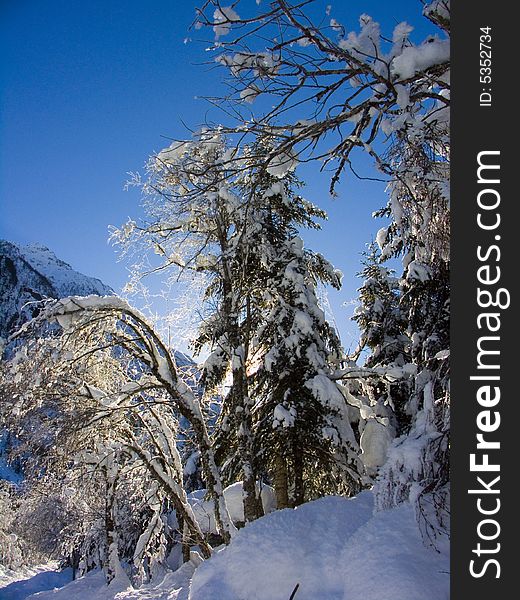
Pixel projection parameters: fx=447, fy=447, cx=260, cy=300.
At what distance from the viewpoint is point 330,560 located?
3752 mm

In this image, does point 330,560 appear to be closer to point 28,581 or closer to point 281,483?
point 281,483

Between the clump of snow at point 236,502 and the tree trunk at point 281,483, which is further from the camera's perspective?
the clump of snow at point 236,502

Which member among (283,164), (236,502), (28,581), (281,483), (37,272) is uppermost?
(37,272)

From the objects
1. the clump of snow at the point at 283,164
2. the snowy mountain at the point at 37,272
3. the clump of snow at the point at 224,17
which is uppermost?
the snowy mountain at the point at 37,272

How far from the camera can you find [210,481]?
7.87 meters

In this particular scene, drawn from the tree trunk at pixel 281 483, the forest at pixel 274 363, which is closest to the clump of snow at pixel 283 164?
the forest at pixel 274 363

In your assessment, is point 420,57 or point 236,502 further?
point 236,502

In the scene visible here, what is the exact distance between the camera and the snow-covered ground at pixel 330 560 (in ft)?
9.77

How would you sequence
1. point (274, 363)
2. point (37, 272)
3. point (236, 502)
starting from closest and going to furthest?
1. point (274, 363)
2. point (236, 502)
3. point (37, 272)

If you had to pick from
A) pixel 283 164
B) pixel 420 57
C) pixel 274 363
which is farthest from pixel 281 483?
pixel 420 57

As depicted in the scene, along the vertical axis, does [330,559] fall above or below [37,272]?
below

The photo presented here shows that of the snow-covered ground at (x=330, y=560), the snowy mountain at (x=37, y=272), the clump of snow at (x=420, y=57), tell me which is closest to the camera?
the clump of snow at (x=420, y=57)

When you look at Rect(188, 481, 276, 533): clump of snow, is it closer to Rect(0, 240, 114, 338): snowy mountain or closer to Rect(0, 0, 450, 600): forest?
Rect(0, 0, 450, 600): forest

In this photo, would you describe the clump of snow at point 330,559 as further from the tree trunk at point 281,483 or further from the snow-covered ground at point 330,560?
the tree trunk at point 281,483
